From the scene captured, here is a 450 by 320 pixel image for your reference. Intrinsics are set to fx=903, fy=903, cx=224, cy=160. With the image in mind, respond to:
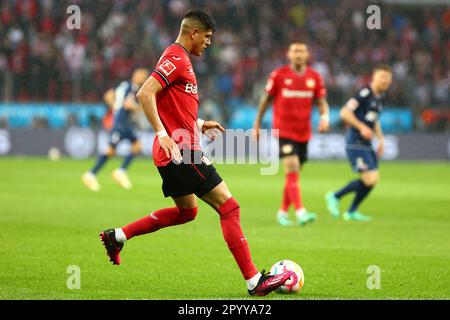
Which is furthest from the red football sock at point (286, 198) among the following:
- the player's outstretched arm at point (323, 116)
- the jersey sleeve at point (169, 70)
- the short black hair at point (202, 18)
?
the jersey sleeve at point (169, 70)

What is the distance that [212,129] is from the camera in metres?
7.92

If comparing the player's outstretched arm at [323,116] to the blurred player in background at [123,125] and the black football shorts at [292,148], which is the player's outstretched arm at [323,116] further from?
the blurred player in background at [123,125]

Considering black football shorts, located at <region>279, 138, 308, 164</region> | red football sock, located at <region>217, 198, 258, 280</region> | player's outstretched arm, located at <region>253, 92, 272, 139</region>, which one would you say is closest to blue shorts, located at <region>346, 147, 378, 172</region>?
black football shorts, located at <region>279, 138, 308, 164</region>

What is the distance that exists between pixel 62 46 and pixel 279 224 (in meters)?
17.9

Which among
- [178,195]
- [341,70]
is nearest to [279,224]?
[178,195]

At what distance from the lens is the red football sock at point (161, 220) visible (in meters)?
7.96

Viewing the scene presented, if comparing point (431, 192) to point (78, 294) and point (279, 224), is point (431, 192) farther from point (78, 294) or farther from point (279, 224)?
point (78, 294)

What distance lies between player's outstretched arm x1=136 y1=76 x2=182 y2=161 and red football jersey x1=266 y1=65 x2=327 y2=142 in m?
6.15

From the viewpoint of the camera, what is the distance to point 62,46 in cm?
2916

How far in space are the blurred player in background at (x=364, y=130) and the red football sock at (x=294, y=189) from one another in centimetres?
123

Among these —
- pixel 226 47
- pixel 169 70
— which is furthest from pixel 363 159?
pixel 226 47

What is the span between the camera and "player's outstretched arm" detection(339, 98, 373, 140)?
13.5 meters

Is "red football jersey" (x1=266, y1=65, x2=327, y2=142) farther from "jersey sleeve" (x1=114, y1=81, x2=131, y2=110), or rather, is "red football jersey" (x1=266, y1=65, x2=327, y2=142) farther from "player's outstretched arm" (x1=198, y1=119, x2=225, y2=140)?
"jersey sleeve" (x1=114, y1=81, x2=131, y2=110)

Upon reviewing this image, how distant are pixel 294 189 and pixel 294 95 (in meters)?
1.44
